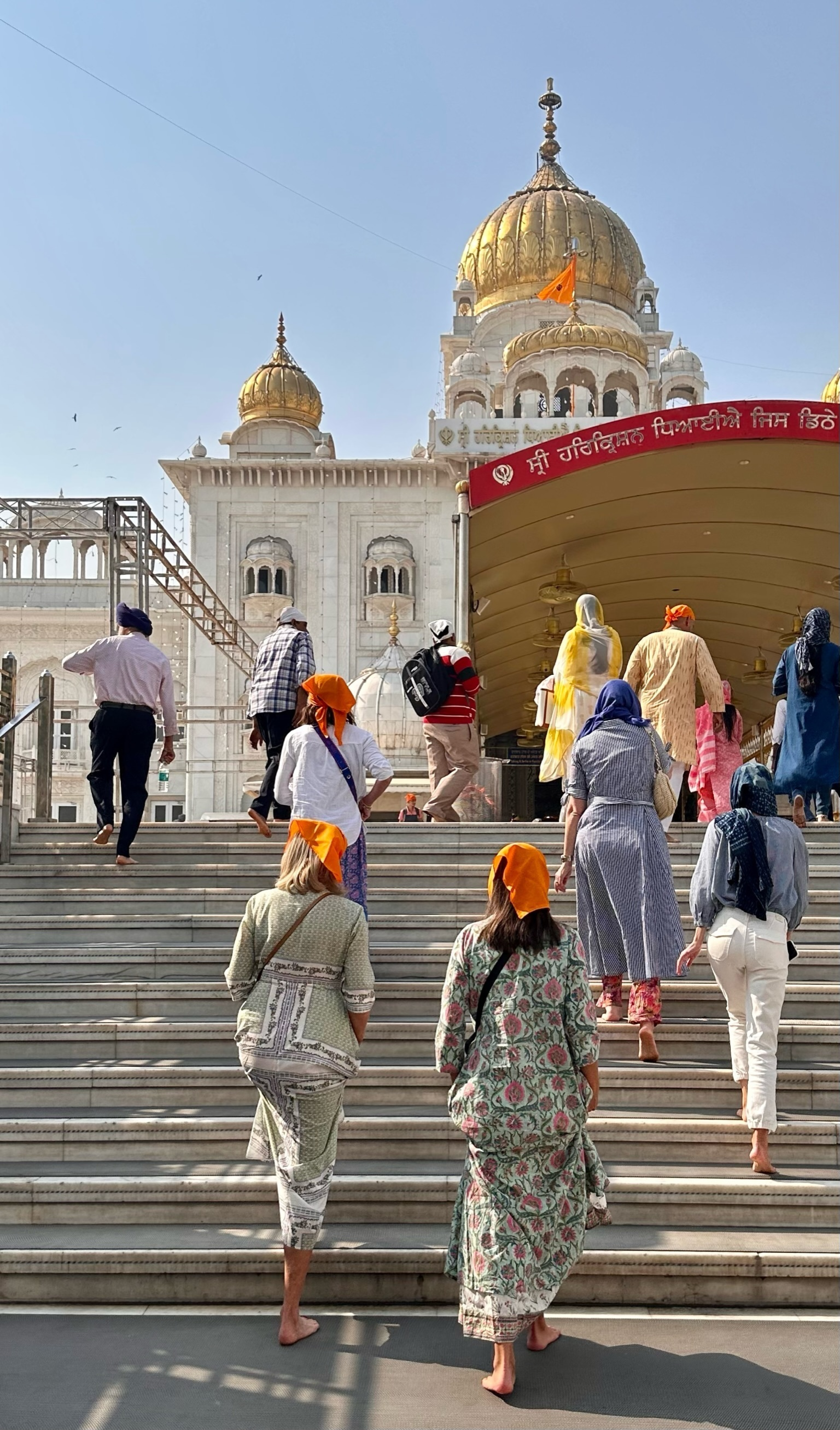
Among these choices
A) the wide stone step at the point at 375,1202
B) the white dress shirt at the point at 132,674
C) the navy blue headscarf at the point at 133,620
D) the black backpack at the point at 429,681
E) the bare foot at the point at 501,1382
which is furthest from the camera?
the black backpack at the point at 429,681

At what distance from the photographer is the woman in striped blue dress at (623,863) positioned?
5.62 metres

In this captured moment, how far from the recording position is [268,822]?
29.8 ft

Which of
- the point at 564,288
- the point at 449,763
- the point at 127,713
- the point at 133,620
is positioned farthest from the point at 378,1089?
the point at 564,288

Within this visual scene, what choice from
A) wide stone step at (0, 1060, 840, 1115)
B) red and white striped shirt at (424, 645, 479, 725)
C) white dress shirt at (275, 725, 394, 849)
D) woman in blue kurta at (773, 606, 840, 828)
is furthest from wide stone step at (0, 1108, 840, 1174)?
red and white striped shirt at (424, 645, 479, 725)

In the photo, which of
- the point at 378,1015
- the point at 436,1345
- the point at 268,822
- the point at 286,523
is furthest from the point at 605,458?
the point at 286,523

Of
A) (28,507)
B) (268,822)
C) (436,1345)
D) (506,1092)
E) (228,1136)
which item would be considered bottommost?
(436,1345)

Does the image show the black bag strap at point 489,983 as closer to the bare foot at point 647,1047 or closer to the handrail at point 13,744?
the bare foot at point 647,1047

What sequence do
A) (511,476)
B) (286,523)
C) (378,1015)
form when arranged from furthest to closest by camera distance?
(286,523), (511,476), (378,1015)

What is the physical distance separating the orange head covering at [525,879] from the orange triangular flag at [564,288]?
33.9m

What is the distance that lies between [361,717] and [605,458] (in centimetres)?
1212

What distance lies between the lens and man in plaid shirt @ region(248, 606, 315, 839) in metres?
8.34

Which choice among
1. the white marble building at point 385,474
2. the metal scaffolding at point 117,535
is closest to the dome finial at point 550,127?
the white marble building at point 385,474

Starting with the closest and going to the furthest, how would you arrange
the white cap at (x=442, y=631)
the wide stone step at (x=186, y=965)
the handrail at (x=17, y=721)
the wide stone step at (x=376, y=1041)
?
1. the wide stone step at (x=376, y=1041)
2. the wide stone step at (x=186, y=965)
3. the handrail at (x=17, y=721)
4. the white cap at (x=442, y=631)

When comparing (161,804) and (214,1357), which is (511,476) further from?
(161,804)
